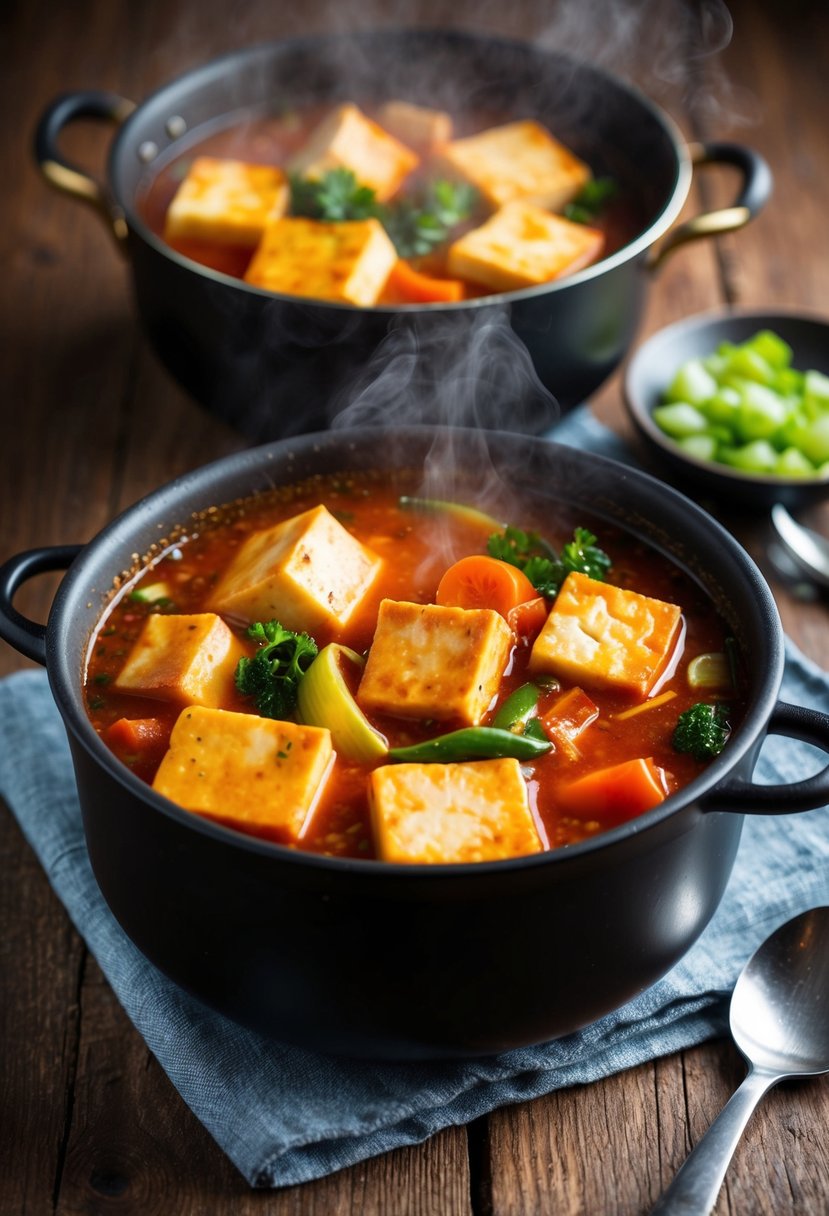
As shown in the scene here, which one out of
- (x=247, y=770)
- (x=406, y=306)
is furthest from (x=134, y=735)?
(x=406, y=306)

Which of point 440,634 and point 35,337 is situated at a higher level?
point 440,634

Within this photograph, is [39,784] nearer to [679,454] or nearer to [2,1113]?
[2,1113]

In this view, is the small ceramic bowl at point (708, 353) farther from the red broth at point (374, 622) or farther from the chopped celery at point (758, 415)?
the red broth at point (374, 622)

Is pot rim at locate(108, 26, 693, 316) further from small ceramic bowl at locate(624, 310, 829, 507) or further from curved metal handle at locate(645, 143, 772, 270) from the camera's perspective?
small ceramic bowl at locate(624, 310, 829, 507)

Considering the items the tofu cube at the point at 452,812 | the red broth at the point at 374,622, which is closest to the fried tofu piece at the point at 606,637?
the red broth at the point at 374,622

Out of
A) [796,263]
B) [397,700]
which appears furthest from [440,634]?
[796,263]
